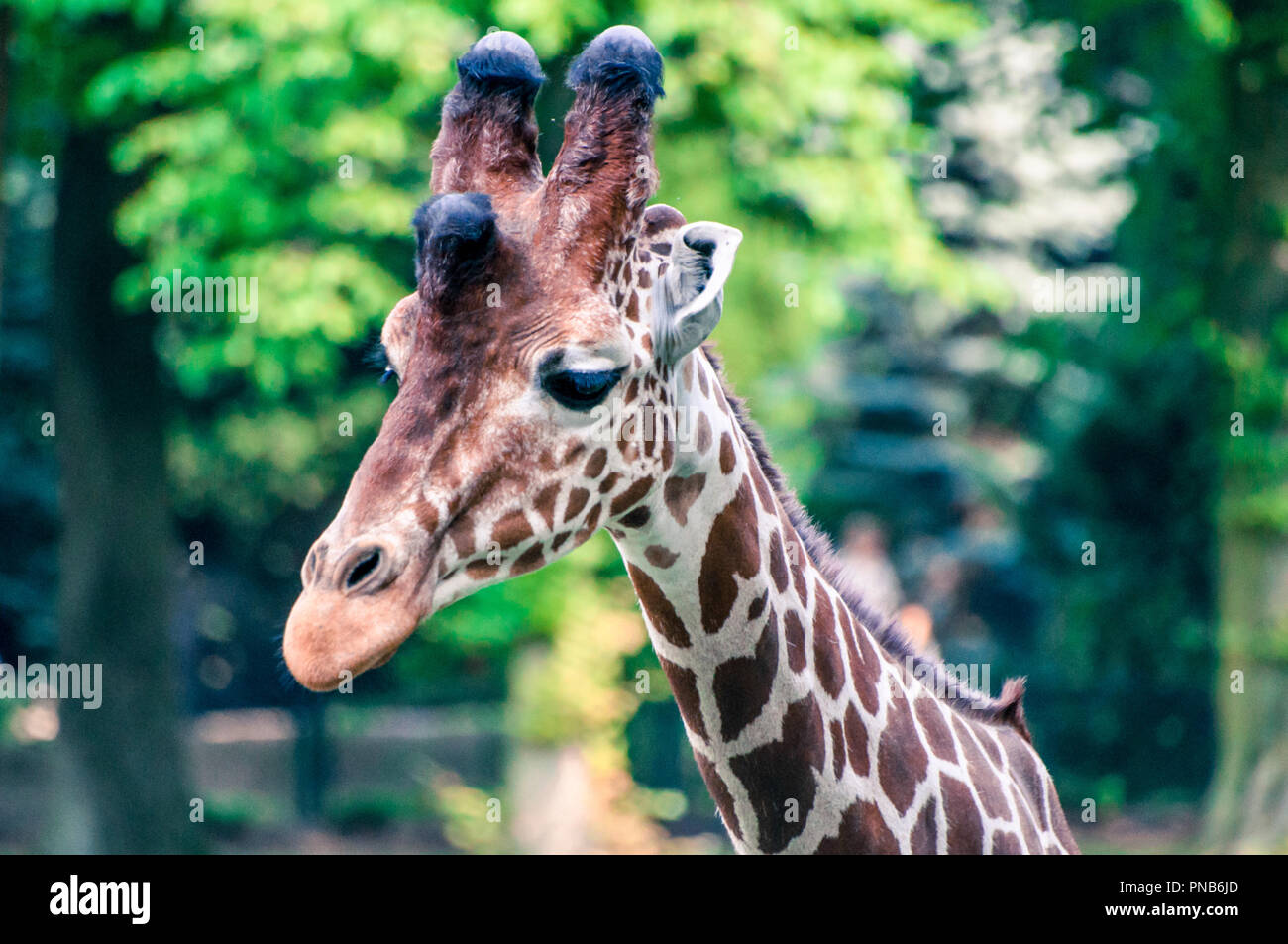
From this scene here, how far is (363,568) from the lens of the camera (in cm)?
221

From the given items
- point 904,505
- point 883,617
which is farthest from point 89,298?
point 904,505

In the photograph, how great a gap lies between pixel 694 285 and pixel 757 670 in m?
0.80

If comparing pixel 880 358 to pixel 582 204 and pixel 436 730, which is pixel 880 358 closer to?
pixel 436 730

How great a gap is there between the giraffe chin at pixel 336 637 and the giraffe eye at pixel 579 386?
524 mm

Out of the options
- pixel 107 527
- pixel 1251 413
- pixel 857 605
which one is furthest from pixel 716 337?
pixel 857 605

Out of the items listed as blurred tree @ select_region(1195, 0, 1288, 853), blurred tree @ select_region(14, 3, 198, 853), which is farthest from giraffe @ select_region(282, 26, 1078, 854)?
blurred tree @ select_region(14, 3, 198, 853)

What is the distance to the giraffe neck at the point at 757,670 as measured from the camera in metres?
2.71

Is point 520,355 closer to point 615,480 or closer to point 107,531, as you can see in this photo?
point 615,480

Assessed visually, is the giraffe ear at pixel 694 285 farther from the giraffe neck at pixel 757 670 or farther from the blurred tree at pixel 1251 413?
the blurred tree at pixel 1251 413

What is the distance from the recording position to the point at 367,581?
2184 millimetres

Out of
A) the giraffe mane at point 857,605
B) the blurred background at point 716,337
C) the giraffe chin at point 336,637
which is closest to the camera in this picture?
the giraffe chin at point 336,637

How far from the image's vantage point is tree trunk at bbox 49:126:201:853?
34.4ft

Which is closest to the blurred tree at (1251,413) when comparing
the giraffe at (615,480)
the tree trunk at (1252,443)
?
the tree trunk at (1252,443)

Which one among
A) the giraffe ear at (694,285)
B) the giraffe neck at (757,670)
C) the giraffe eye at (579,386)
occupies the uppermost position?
the giraffe ear at (694,285)
